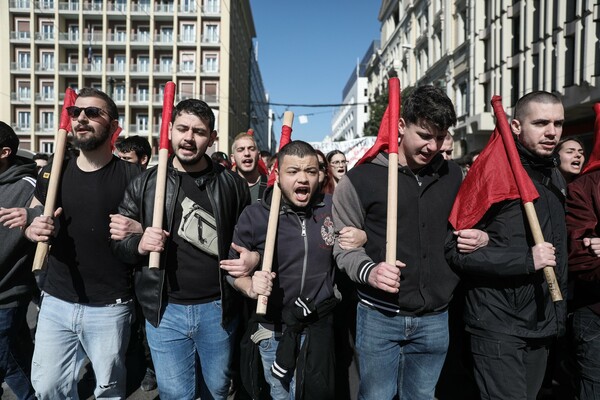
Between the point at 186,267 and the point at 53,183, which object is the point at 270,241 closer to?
the point at 186,267

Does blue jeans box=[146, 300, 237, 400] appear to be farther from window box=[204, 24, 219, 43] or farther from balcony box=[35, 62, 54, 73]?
balcony box=[35, 62, 54, 73]

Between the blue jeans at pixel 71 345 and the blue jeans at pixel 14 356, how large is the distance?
50 cm

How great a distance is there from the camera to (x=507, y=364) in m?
2.46

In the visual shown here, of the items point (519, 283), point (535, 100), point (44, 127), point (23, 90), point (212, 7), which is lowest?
point (519, 283)

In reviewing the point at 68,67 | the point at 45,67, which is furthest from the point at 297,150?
the point at 45,67

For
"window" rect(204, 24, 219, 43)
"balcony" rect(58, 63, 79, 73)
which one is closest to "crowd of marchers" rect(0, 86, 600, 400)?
"window" rect(204, 24, 219, 43)

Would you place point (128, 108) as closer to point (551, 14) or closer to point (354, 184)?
point (551, 14)

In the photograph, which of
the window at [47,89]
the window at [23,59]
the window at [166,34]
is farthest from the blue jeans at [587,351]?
the window at [23,59]

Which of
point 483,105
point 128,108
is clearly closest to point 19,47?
point 128,108

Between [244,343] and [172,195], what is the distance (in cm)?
98

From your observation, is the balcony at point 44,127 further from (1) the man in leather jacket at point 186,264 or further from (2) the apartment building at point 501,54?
(1) the man in leather jacket at point 186,264

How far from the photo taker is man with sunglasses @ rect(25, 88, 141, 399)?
2715 mm

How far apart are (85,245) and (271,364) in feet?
4.37

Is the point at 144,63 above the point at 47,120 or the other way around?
above
